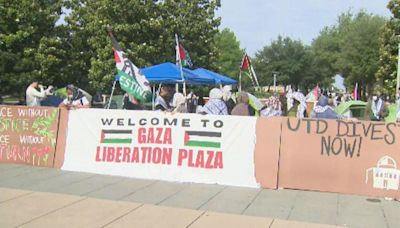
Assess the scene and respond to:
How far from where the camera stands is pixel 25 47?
2755 centimetres

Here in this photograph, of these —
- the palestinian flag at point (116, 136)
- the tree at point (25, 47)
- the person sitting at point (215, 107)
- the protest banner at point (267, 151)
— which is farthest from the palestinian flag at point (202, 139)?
the tree at point (25, 47)

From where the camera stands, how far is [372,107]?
15.7 m

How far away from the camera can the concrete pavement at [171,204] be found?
6.54 metres

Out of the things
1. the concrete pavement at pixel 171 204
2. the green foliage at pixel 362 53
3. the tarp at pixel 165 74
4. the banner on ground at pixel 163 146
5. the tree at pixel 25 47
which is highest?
the green foliage at pixel 362 53

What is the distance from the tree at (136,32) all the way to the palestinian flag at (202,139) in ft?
61.6

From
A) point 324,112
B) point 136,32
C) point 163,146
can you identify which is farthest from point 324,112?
point 136,32

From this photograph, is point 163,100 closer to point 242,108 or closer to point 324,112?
point 242,108

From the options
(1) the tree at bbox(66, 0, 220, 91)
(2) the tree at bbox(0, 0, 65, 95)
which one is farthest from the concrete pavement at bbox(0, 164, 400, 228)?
(1) the tree at bbox(66, 0, 220, 91)

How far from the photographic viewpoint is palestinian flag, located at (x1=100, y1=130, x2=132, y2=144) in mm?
9398

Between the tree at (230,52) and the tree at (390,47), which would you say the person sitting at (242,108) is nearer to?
the tree at (390,47)

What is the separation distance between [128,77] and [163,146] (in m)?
1.79

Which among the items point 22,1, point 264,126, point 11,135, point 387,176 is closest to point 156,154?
point 264,126

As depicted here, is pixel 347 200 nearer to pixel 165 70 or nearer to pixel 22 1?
pixel 165 70

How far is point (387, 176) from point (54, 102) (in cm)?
1132
